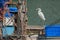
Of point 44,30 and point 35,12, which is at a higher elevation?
point 35,12

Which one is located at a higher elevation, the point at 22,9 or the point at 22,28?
the point at 22,9

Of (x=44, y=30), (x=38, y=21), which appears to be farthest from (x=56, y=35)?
(x=38, y=21)

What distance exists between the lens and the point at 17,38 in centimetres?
372

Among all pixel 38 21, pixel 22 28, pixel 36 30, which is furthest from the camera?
pixel 38 21

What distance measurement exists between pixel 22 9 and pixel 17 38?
54 cm

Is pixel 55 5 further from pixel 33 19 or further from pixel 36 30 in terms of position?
pixel 36 30

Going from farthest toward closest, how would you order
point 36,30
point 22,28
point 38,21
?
1. point 38,21
2. point 36,30
3. point 22,28

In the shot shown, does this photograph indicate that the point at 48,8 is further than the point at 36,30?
Yes

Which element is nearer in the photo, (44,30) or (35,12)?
(44,30)

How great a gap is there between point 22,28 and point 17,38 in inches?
8.1

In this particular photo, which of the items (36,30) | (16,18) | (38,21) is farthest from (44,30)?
(38,21)

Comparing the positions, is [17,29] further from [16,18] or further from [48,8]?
[48,8]

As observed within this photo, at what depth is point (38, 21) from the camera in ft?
21.0

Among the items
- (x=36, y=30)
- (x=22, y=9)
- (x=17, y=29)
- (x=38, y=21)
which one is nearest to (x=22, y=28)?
(x=17, y=29)
